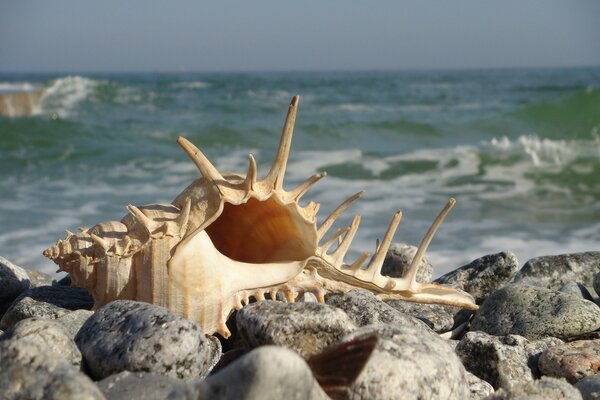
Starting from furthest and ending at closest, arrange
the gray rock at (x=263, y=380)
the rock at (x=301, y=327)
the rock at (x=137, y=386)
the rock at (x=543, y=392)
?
the rock at (x=301, y=327)
the rock at (x=543, y=392)
the rock at (x=137, y=386)
the gray rock at (x=263, y=380)

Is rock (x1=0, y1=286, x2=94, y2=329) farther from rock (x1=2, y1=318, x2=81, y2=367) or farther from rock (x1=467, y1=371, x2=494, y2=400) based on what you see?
rock (x1=467, y1=371, x2=494, y2=400)

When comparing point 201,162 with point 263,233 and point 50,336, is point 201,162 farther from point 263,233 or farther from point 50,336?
point 50,336

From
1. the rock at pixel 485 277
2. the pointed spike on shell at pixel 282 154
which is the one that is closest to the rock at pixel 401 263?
the rock at pixel 485 277

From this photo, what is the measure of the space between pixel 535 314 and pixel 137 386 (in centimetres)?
203

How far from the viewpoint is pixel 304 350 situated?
104 inches

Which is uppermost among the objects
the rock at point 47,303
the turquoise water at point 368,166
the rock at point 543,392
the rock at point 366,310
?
the rock at point 543,392

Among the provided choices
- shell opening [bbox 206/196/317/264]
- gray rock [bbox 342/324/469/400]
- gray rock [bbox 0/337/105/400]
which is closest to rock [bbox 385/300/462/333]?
shell opening [bbox 206/196/317/264]

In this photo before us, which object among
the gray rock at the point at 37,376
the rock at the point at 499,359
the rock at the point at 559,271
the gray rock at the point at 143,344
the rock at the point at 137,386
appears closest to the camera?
the gray rock at the point at 37,376

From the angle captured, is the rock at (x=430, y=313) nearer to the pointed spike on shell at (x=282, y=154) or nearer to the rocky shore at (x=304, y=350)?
the rocky shore at (x=304, y=350)

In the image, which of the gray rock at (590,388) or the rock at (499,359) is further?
the rock at (499,359)

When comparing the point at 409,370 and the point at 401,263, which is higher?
the point at 409,370

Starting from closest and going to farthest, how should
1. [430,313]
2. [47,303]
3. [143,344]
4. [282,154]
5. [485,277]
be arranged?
[143,344]
[282,154]
[47,303]
[430,313]
[485,277]

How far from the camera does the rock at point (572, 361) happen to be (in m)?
A: 2.98

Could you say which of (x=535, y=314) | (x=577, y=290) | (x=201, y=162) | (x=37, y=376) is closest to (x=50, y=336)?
(x=37, y=376)
